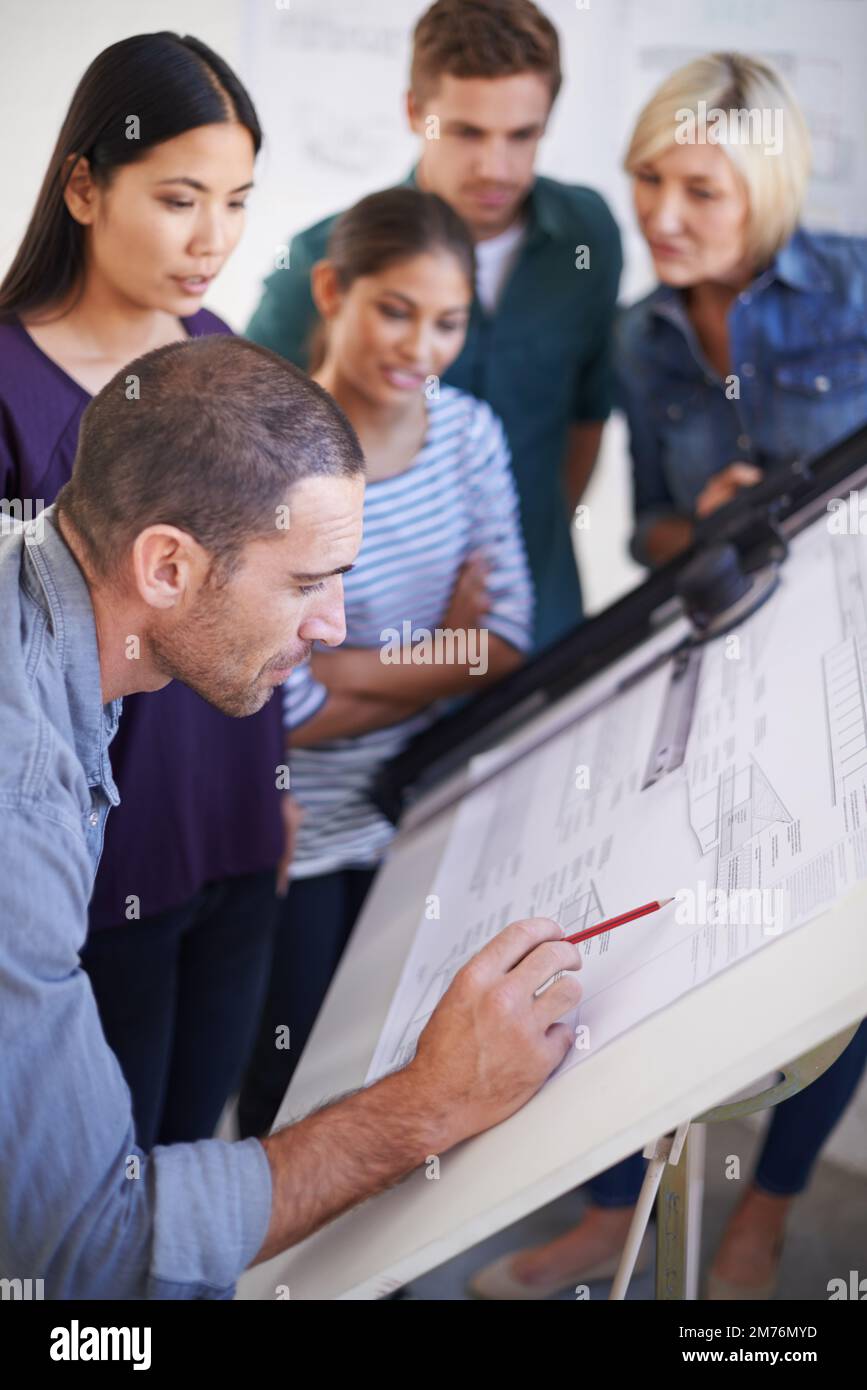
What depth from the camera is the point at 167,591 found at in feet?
2.87

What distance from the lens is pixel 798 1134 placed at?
5.37ft

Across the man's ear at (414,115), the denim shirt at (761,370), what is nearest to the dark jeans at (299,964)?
the denim shirt at (761,370)

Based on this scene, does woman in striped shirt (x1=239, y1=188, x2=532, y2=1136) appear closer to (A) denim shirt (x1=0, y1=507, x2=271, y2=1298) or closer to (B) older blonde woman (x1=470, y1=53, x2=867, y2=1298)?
(B) older blonde woman (x1=470, y1=53, x2=867, y2=1298)

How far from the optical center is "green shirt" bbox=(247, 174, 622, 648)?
1693mm

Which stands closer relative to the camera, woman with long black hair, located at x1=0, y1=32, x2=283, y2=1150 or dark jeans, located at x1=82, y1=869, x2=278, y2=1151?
woman with long black hair, located at x1=0, y1=32, x2=283, y2=1150

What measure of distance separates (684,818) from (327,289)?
0.77m

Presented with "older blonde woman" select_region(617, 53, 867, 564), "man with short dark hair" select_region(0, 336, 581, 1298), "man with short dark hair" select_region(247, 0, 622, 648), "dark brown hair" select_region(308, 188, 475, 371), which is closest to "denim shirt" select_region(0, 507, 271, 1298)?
"man with short dark hair" select_region(0, 336, 581, 1298)

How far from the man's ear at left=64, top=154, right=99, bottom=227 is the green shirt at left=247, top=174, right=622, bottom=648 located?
0.51 metres

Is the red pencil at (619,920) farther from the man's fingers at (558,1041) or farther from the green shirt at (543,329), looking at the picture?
the green shirt at (543,329)

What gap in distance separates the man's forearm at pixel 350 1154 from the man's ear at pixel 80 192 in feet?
2.40

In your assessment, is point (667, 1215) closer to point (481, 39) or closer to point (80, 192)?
point (80, 192)

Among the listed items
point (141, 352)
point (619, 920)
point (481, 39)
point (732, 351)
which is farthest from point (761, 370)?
point (619, 920)

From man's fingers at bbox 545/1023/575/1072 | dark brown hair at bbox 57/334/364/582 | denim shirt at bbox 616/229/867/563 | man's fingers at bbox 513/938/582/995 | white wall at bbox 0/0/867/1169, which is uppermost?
white wall at bbox 0/0/867/1169
